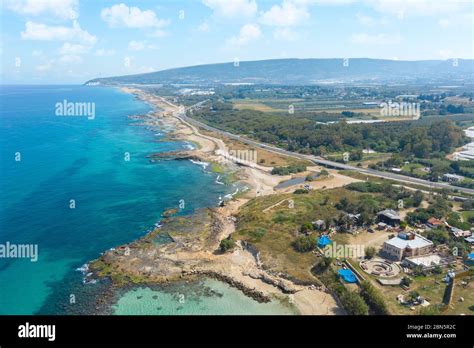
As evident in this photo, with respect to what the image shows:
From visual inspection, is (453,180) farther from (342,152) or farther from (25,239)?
(25,239)

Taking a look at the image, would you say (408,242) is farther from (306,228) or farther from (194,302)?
(194,302)

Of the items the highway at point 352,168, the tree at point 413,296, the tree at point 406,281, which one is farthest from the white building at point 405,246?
the highway at point 352,168

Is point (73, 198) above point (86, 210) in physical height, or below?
above

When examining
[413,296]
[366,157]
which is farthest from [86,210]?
[366,157]

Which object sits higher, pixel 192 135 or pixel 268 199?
pixel 192 135

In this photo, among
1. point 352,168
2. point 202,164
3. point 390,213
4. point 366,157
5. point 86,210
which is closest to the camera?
point 390,213

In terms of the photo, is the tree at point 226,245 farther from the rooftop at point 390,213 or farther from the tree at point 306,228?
the rooftop at point 390,213

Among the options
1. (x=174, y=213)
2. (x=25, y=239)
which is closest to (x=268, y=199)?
(x=174, y=213)
